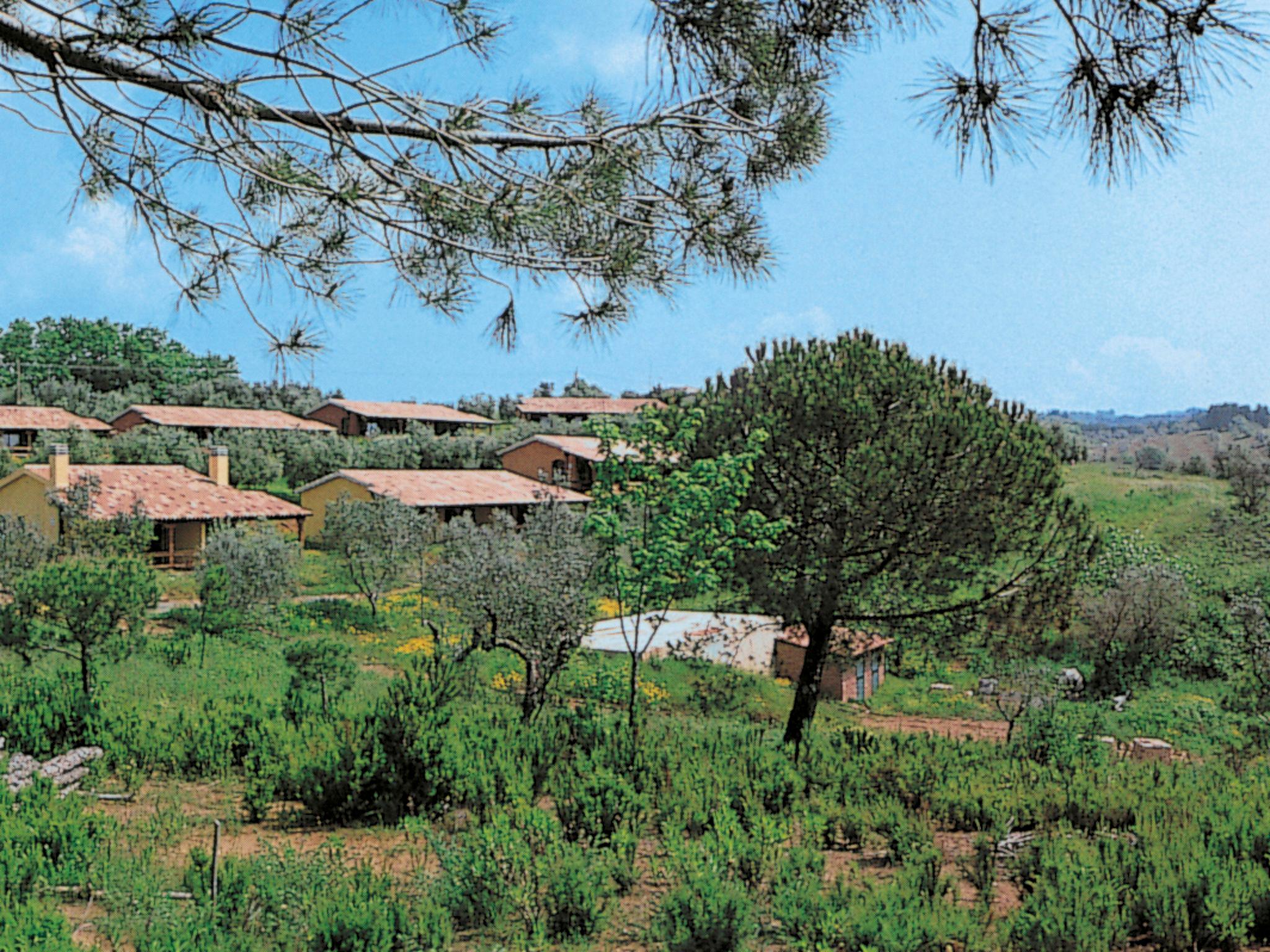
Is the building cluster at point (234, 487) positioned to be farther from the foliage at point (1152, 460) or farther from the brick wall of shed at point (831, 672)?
the foliage at point (1152, 460)

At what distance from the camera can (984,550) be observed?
36.8 feet

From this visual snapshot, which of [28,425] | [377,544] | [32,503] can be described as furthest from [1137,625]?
[28,425]

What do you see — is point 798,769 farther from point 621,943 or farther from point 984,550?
point 984,550

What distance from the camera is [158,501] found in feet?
85.7

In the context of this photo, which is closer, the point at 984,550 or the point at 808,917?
the point at 808,917

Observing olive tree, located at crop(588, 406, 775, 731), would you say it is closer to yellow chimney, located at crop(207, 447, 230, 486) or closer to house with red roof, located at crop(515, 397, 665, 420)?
yellow chimney, located at crop(207, 447, 230, 486)

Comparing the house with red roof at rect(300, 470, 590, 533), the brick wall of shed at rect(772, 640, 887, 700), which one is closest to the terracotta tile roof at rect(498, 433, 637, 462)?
the house with red roof at rect(300, 470, 590, 533)

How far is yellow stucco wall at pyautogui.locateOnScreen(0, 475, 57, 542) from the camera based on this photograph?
25578mm

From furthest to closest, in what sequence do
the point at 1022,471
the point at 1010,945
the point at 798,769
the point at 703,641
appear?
the point at 703,641
the point at 1022,471
the point at 798,769
the point at 1010,945

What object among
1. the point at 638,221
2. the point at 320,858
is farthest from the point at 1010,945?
the point at 638,221

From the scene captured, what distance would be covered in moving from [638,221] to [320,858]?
3.38m

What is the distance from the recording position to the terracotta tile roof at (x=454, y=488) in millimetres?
29688

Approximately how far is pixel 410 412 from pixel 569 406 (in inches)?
366

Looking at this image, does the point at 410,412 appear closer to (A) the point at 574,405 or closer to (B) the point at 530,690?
(A) the point at 574,405
